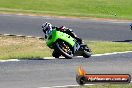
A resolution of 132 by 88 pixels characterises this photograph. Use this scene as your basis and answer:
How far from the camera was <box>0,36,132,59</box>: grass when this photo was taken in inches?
750

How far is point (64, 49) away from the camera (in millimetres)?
17875

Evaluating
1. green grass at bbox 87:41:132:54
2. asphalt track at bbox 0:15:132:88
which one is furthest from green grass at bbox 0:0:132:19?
asphalt track at bbox 0:15:132:88

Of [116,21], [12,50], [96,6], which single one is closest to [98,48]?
[12,50]

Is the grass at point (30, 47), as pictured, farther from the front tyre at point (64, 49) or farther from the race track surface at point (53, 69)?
the race track surface at point (53, 69)

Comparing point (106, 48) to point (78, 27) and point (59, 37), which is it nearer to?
point (59, 37)

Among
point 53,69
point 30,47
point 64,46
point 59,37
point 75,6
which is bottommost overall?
point 75,6

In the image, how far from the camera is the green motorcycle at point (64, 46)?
1772 centimetres

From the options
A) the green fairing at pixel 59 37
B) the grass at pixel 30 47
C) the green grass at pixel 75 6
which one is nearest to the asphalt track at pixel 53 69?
the green fairing at pixel 59 37

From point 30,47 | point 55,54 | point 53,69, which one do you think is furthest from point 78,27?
point 53,69

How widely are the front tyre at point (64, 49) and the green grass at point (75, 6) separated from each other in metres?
20.0

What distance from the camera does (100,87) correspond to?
13484 millimetres

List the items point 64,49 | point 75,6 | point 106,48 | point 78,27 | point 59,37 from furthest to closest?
point 75,6 < point 78,27 < point 106,48 < point 64,49 < point 59,37

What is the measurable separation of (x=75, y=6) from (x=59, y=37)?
2437cm

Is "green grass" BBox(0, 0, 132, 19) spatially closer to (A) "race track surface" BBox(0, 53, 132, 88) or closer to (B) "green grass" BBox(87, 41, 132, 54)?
(B) "green grass" BBox(87, 41, 132, 54)
